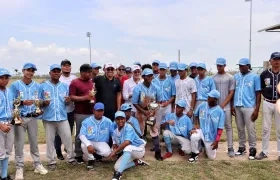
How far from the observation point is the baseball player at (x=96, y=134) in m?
5.50

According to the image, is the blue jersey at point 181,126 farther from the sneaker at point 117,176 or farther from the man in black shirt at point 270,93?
the sneaker at point 117,176

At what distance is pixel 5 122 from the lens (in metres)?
4.75

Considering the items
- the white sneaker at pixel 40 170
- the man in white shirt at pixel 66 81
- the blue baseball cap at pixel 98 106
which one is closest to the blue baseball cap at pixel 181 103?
the blue baseball cap at pixel 98 106

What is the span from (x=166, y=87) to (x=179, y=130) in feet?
2.96

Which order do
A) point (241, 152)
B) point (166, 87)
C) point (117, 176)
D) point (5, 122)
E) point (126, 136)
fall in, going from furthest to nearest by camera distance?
1. point (166, 87)
2. point (241, 152)
3. point (126, 136)
4. point (117, 176)
5. point (5, 122)

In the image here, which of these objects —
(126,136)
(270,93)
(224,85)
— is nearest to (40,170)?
(126,136)

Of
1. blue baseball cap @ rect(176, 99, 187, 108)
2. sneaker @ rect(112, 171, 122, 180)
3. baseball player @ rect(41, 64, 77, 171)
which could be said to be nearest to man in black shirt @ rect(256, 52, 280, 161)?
blue baseball cap @ rect(176, 99, 187, 108)

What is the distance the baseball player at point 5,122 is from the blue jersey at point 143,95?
2.26m

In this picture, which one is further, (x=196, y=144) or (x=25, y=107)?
(x=196, y=144)

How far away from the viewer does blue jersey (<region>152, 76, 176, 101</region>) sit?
6418mm

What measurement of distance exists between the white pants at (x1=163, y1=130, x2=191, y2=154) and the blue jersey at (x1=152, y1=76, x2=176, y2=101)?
0.71 m

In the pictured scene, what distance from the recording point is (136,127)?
583cm

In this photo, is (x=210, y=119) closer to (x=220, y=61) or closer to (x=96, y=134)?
(x=220, y=61)

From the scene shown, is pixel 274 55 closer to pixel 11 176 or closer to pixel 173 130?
pixel 173 130
